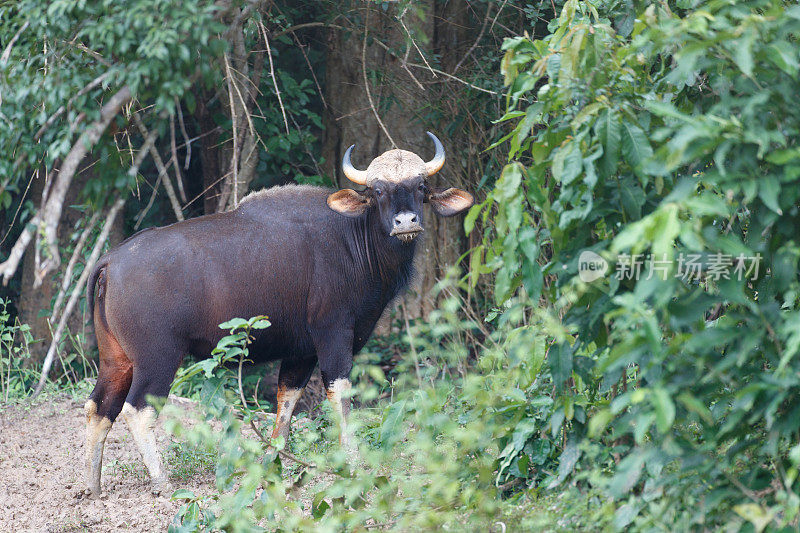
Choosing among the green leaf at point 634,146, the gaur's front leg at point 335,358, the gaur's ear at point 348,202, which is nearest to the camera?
the green leaf at point 634,146

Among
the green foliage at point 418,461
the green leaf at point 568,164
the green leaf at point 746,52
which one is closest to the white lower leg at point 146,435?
the green foliage at point 418,461

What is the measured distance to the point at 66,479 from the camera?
5375 mm

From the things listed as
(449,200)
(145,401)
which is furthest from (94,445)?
(449,200)

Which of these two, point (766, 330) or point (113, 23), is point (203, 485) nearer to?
point (113, 23)

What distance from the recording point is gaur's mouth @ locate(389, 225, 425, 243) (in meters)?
5.30

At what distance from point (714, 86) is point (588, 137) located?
500 millimetres

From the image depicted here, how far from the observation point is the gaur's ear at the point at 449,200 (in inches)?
230

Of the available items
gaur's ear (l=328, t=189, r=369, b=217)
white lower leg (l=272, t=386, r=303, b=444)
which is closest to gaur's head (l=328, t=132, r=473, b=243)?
gaur's ear (l=328, t=189, r=369, b=217)

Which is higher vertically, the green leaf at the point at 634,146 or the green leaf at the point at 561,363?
the green leaf at the point at 634,146

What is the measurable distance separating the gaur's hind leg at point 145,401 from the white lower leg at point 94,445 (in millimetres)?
194

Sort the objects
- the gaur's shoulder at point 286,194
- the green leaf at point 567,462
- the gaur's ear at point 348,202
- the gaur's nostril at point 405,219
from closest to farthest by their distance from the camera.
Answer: the green leaf at point 567,462, the gaur's nostril at point 405,219, the gaur's ear at point 348,202, the gaur's shoulder at point 286,194

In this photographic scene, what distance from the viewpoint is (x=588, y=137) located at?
3.34 metres

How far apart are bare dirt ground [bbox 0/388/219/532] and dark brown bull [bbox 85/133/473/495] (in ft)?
0.68

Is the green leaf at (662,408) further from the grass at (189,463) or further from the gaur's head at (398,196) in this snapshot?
the grass at (189,463)
